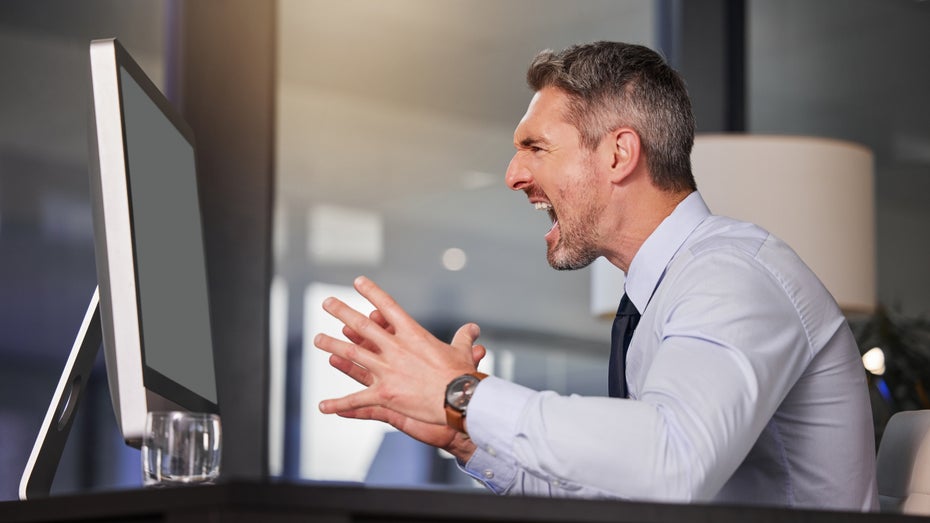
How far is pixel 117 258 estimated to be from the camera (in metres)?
1.15

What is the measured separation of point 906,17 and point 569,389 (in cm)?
185

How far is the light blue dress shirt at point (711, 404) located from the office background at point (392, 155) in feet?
6.20

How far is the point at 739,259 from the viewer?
132 cm

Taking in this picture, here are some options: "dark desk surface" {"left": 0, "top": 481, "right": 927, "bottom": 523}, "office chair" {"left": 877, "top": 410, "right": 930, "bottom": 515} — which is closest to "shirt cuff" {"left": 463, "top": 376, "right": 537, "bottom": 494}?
"dark desk surface" {"left": 0, "top": 481, "right": 927, "bottom": 523}

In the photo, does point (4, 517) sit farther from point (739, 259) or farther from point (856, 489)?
point (856, 489)

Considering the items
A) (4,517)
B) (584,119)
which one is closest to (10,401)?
(584,119)

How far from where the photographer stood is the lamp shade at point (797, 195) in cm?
307

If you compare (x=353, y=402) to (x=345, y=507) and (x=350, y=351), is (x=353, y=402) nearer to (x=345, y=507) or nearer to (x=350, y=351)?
(x=350, y=351)

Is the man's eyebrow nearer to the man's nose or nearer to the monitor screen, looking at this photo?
the man's nose

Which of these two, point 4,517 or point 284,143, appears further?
point 284,143

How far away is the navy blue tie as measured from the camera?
1640mm

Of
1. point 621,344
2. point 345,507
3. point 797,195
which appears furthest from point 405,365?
point 797,195

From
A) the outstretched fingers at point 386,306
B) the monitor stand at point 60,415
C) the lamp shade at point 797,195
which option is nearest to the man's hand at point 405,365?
the outstretched fingers at point 386,306

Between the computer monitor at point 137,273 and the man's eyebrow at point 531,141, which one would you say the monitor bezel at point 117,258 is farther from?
the man's eyebrow at point 531,141
